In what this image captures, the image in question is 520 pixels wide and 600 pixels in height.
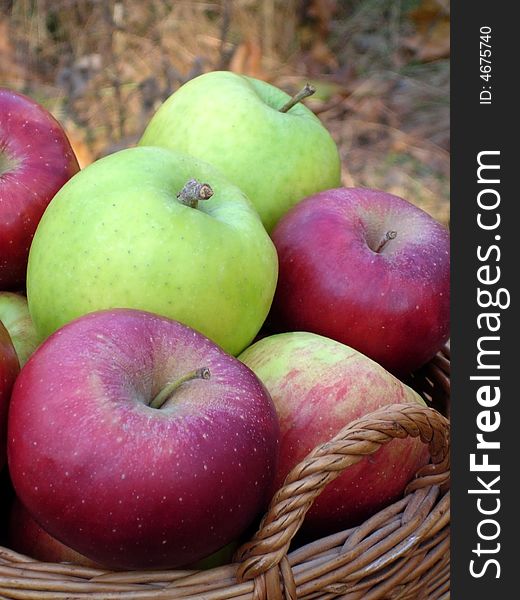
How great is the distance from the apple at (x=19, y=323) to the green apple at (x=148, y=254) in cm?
3

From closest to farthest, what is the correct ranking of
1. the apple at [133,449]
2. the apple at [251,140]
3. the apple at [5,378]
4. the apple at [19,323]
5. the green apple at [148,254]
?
1. the apple at [133,449]
2. the apple at [5,378]
3. the green apple at [148,254]
4. the apple at [19,323]
5. the apple at [251,140]

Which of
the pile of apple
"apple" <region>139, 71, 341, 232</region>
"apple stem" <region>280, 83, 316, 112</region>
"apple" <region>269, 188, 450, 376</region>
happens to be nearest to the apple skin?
the pile of apple

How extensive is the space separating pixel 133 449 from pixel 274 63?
10.8 ft

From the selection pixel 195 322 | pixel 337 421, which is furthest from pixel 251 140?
pixel 337 421

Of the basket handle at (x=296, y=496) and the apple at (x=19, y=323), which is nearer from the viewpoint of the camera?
the basket handle at (x=296, y=496)

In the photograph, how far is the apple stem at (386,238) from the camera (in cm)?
114

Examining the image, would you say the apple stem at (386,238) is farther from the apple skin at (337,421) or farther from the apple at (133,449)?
the apple at (133,449)

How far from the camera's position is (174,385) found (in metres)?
0.79

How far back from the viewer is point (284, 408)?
3.17 feet

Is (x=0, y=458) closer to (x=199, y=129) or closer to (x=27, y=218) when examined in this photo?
(x=27, y=218)

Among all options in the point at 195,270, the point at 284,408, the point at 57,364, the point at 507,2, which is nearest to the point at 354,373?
the point at 284,408

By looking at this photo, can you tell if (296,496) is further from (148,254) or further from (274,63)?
(274,63)


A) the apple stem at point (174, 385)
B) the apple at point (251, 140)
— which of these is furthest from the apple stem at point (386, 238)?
the apple stem at point (174, 385)

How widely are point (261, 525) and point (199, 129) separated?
65 cm
